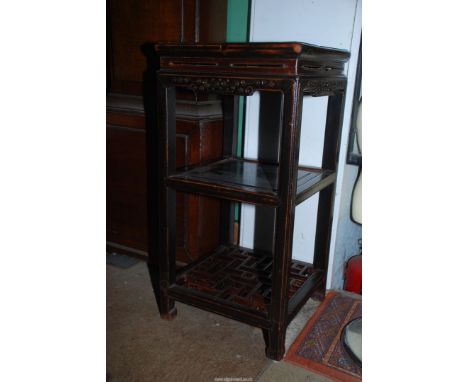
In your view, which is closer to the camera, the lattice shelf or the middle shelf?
the middle shelf

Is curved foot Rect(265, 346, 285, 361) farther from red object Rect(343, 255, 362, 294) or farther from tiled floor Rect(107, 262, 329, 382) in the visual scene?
red object Rect(343, 255, 362, 294)

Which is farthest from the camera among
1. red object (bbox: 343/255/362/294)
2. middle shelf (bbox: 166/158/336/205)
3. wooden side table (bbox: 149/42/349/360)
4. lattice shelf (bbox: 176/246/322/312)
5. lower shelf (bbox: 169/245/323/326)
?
red object (bbox: 343/255/362/294)

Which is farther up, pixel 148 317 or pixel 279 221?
pixel 279 221

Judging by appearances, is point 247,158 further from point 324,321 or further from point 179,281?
point 324,321

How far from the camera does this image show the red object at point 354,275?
6.75ft

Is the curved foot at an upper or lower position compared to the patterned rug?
upper

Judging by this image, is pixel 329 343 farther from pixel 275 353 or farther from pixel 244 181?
pixel 244 181

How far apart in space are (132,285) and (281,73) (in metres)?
1.20

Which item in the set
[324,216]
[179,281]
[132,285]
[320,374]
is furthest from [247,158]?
[320,374]

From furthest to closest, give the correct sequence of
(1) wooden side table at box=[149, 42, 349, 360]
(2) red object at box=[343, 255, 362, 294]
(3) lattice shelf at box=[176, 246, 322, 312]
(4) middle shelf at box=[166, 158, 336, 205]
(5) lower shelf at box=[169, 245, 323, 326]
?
(2) red object at box=[343, 255, 362, 294] → (3) lattice shelf at box=[176, 246, 322, 312] → (5) lower shelf at box=[169, 245, 323, 326] → (4) middle shelf at box=[166, 158, 336, 205] → (1) wooden side table at box=[149, 42, 349, 360]

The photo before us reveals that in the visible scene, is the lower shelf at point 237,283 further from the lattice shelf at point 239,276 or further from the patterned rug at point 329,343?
the patterned rug at point 329,343

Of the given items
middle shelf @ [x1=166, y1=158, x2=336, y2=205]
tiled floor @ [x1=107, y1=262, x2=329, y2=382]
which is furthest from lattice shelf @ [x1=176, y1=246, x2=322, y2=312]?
middle shelf @ [x1=166, y1=158, x2=336, y2=205]

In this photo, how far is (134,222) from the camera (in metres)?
2.15

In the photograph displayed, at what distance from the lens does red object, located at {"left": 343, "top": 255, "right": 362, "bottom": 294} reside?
2.06m
